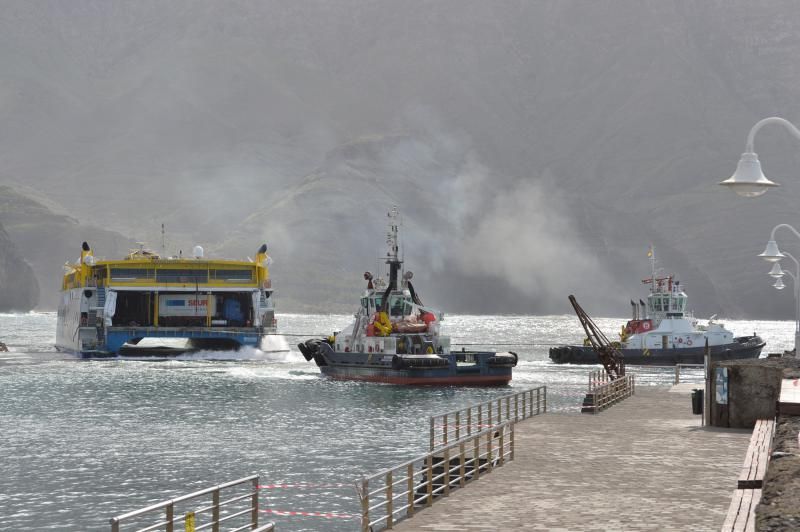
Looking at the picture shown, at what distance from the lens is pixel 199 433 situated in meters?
52.5

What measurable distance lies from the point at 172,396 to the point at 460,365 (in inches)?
750

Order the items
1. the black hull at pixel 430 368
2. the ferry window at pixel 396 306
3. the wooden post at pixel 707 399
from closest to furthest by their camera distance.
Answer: the wooden post at pixel 707 399, the black hull at pixel 430 368, the ferry window at pixel 396 306

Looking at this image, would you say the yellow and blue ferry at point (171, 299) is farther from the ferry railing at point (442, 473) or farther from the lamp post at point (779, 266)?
the ferry railing at point (442, 473)

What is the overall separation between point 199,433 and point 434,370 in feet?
84.2

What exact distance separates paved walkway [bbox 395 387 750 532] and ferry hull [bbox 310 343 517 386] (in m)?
37.5

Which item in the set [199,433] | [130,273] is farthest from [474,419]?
[130,273]

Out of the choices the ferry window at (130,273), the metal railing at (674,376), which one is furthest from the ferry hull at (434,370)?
the ferry window at (130,273)

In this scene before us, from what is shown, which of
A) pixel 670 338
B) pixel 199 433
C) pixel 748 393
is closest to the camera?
pixel 748 393

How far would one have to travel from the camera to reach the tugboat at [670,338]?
345 feet

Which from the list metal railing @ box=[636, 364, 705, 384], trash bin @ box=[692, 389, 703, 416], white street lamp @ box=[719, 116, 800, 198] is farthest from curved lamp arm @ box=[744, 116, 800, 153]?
metal railing @ box=[636, 364, 705, 384]

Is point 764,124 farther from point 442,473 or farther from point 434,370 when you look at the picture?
point 434,370

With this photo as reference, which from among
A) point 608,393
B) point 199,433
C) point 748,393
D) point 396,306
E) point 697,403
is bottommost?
point 199,433

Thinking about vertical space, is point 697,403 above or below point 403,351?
below

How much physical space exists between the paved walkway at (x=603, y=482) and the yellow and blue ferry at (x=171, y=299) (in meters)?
67.0
